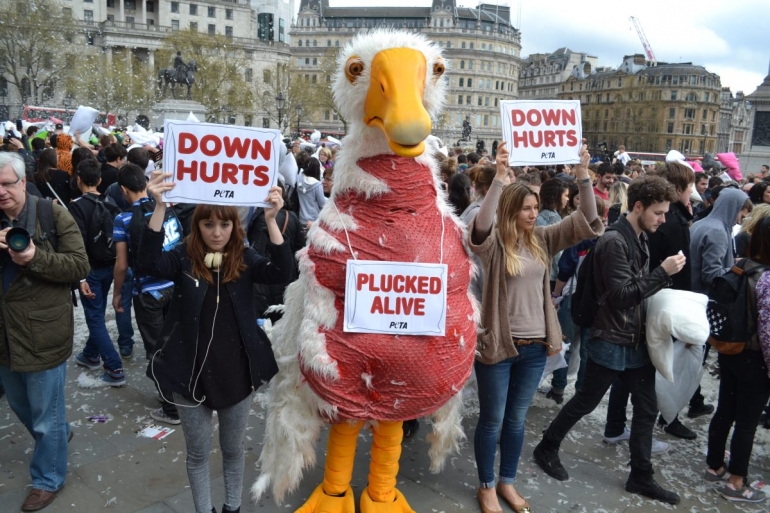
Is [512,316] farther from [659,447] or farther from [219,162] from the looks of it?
[659,447]

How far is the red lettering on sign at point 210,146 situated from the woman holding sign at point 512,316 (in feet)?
4.60

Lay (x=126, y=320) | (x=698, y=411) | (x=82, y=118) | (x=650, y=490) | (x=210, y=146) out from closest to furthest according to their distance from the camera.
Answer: (x=210, y=146)
(x=650, y=490)
(x=698, y=411)
(x=126, y=320)
(x=82, y=118)

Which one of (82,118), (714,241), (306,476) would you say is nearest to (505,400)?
(306,476)

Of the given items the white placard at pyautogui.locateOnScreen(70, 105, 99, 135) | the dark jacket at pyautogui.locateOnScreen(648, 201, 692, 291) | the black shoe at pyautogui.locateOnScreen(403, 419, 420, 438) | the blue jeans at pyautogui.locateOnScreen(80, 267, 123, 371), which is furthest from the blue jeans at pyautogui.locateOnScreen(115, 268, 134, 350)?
the white placard at pyautogui.locateOnScreen(70, 105, 99, 135)

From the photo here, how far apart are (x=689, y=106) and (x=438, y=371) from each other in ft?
308

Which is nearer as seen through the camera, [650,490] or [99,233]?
[650,490]

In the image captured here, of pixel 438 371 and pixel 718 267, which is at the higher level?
A: pixel 718 267

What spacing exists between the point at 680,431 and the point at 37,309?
4.60 metres

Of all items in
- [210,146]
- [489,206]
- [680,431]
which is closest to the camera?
[210,146]

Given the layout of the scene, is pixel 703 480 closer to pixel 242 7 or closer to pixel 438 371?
pixel 438 371

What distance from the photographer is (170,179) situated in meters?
2.70

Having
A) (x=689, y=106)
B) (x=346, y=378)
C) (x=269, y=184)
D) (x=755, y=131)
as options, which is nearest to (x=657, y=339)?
(x=346, y=378)

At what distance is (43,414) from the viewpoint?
3201 mm

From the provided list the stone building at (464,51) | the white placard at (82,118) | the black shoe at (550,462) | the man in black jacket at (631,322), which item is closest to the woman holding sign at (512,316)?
the man in black jacket at (631,322)
